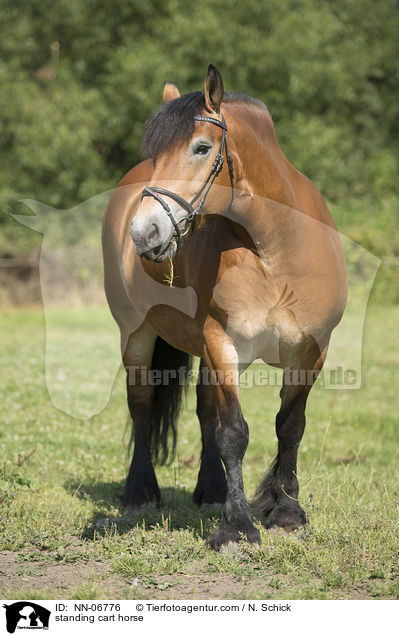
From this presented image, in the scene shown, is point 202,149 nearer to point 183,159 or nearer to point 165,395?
point 183,159

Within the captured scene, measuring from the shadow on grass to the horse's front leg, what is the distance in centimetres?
33

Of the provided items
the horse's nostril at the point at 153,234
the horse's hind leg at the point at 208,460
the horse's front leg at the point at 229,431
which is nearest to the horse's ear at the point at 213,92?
the horse's nostril at the point at 153,234

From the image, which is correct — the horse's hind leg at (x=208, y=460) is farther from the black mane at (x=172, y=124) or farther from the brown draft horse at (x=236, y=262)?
the black mane at (x=172, y=124)

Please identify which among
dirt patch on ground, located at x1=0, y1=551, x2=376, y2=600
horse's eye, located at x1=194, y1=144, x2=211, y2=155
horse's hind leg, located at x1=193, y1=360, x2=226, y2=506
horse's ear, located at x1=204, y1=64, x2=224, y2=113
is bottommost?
dirt patch on ground, located at x1=0, y1=551, x2=376, y2=600

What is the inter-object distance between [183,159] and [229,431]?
1.50 meters

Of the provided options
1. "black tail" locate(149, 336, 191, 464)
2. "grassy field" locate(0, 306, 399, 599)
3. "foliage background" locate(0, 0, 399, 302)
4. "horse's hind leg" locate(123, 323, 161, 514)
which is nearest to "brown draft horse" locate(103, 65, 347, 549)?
"grassy field" locate(0, 306, 399, 599)

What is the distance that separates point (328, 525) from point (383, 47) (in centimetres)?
2608

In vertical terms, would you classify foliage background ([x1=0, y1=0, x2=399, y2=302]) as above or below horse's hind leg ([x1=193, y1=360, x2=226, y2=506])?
above

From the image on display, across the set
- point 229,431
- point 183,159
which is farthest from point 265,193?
point 229,431

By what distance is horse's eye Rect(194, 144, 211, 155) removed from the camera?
327 cm

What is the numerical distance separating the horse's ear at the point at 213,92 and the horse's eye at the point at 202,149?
7.8 inches

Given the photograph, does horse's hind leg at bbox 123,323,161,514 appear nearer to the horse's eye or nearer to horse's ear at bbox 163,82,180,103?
horse's ear at bbox 163,82,180,103

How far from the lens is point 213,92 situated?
3334 millimetres

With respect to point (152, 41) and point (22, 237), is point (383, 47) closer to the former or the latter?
point (152, 41)
